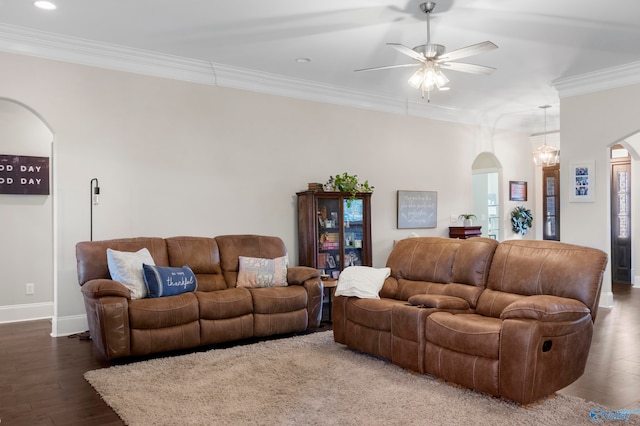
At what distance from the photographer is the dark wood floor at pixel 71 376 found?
3053mm

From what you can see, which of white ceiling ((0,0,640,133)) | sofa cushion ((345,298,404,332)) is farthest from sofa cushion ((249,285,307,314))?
white ceiling ((0,0,640,133))

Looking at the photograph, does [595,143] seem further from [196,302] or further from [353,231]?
[196,302]

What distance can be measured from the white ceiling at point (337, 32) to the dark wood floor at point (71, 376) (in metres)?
2.83

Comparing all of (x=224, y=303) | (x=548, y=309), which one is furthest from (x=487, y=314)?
(x=224, y=303)

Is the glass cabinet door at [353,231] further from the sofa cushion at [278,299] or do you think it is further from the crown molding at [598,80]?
the crown molding at [598,80]

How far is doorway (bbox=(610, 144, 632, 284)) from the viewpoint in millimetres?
8250

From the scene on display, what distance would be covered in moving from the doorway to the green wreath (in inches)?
56.2

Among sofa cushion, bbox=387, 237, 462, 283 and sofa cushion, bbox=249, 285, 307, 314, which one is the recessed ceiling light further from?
sofa cushion, bbox=387, 237, 462, 283

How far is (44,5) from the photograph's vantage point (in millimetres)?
4023

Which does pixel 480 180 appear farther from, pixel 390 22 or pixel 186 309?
pixel 186 309

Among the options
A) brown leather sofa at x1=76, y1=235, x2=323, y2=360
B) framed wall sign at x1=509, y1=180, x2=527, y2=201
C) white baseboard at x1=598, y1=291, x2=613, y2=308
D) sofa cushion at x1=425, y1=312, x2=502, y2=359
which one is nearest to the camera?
sofa cushion at x1=425, y1=312, x2=502, y2=359

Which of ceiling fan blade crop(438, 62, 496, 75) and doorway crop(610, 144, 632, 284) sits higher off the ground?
ceiling fan blade crop(438, 62, 496, 75)

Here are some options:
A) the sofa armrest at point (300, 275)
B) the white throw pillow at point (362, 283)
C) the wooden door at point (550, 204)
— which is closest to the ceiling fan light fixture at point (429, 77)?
the white throw pillow at point (362, 283)

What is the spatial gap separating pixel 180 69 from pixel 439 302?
382 centimetres
